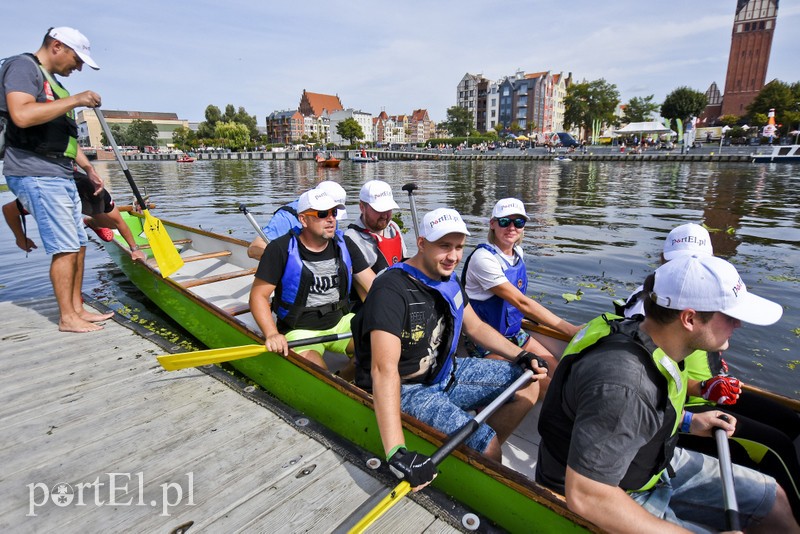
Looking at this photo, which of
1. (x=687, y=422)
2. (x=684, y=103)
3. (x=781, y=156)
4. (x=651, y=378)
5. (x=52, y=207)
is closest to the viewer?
(x=651, y=378)

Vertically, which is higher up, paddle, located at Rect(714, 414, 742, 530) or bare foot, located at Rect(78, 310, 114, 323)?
paddle, located at Rect(714, 414, 742, 530)

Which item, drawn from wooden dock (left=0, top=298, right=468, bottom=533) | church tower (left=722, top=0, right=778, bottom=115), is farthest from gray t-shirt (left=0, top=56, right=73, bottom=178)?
church tower (left=722, top=0, right=778, bottom=115)

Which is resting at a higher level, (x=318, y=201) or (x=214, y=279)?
(x=318, y=201)

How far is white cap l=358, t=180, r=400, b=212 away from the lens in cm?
466

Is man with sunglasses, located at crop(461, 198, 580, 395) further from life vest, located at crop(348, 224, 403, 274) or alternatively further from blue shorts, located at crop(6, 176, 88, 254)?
blue shorts, located at crop(6, 176, 88, 254)

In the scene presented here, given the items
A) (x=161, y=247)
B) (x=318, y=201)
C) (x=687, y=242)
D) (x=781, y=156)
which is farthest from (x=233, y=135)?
(x=687, y=242)

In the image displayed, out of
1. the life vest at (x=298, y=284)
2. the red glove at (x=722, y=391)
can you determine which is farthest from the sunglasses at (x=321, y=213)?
the red glove at (x=722, y=391)

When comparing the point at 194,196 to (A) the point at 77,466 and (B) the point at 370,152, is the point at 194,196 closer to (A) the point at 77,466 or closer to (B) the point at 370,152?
(A) the point at 77,466

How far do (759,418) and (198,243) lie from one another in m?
9.46

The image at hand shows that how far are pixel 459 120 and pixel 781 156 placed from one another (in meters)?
71.8

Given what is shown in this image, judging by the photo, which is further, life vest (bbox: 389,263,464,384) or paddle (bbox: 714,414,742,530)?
life vest (bbox: 389,263,464,384)

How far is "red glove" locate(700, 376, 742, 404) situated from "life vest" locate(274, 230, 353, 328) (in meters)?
2.97

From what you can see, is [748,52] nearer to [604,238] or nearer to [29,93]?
[604,238]

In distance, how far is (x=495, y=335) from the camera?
340 centimetres
